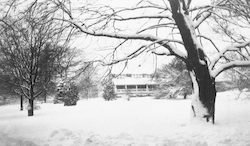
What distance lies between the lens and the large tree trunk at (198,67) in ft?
22.1

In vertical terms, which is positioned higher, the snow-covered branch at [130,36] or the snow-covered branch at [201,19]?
the snow-covered branch at [201,19]

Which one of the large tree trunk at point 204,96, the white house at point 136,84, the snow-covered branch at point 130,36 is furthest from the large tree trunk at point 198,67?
the white house at point 136,84

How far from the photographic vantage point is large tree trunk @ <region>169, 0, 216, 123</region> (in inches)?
265

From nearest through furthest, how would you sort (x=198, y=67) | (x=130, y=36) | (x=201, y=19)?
(x=198, y=67) < (x=130, y=36) < (x=201, y=19)

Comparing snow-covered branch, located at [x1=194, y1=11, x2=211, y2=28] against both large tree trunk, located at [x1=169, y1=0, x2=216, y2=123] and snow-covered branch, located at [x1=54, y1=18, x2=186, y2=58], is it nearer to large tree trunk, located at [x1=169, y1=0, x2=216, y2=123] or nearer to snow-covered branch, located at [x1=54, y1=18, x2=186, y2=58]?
large tree trunk, located at [x1=169, y1=0, x2=216, y2=123]

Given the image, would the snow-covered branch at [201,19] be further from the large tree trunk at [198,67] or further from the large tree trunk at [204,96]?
the large tree trunk at [204,96]

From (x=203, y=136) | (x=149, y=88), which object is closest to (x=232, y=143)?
(x=203, y=136)

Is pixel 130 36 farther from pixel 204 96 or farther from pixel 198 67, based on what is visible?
pixel 204 96

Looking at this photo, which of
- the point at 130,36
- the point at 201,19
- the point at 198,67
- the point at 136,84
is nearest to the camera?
the point at 198,67

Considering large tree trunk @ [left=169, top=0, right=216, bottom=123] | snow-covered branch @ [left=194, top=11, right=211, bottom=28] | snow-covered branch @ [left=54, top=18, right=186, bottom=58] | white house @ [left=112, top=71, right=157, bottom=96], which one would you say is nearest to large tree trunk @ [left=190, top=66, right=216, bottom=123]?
large tree trunk @ [left=169, top=0, right=216, bottom=123]

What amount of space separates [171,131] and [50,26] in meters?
4.61

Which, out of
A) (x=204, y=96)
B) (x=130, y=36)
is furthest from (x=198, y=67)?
(x=130, y=36)

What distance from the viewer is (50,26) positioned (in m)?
6.30

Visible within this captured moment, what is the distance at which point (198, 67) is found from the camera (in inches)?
266
